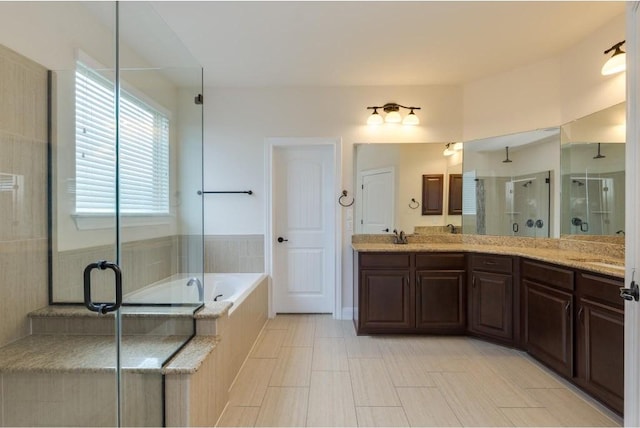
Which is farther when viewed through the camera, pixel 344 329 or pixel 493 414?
pixel 344 329

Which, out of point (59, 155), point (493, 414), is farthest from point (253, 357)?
point (59, 155)

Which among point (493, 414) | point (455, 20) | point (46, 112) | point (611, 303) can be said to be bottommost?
point (493, 414)

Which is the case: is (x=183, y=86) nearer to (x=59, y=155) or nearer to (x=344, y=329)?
(x=59, y=155)

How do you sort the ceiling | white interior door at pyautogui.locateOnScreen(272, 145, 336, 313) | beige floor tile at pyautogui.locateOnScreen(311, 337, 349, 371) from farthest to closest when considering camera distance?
1. white interior door at pyautogui.locateOnScreen(272, 145, 336, 313)
2. beige floor tile at pyautogui.locateOnScreen(311, 337, 349, 371)
3. the ceiling

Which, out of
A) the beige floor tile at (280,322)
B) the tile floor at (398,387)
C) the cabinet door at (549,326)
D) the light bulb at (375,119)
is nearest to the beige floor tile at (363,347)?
the tile floor at (398,387)

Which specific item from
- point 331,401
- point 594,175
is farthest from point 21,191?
point 594,175

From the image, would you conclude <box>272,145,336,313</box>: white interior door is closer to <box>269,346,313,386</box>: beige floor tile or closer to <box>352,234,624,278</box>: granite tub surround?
<box>352,234,624,278</box>: granite tub surround

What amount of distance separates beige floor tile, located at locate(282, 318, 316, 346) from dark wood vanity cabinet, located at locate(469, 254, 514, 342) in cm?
155

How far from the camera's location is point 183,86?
2.44 m

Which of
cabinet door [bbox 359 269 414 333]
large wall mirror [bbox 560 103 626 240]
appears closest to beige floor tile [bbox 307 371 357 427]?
cabinet door [bbox 359 269 414 333]

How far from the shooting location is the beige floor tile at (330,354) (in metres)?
2.41

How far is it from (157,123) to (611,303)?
3339 millimetres

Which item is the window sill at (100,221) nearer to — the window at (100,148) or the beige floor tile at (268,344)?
the window at (100,148)

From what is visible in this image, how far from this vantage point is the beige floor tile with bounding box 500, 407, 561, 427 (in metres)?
1.78
